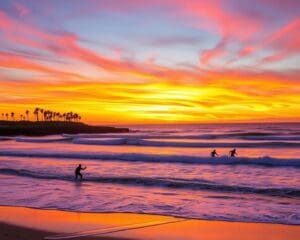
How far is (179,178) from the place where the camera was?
20.8 metres

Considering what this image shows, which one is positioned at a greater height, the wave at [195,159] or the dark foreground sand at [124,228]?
the wave at [195,159]

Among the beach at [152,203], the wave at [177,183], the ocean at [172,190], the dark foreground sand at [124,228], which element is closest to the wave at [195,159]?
the ocean at [172,190]

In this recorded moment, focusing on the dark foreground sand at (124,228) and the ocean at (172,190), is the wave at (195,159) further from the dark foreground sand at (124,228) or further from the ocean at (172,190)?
the dark foreground sand at (124,228)

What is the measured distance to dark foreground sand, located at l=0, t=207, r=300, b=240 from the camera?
9711 mm

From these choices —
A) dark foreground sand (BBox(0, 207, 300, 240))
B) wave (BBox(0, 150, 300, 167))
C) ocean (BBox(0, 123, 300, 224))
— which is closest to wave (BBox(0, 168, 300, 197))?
ocean (BBox(0, 123, 300, 224))

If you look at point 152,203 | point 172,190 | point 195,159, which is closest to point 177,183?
point 172,190

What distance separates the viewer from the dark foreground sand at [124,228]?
9.71 metres

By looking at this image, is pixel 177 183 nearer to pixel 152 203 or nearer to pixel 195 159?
pixel 152 203

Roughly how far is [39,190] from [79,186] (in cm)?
188

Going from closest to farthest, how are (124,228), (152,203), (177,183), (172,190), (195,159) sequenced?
(124,228) → (152,203) → (172,190) → (177,183) → (195,159)

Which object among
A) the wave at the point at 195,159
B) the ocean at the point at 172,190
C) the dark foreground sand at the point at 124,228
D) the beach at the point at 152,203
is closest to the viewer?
the dark foreground sand at the point at 124,228

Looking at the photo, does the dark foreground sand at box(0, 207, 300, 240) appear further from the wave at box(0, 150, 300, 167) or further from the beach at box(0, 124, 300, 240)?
the wave at box(0, 150, 300, 167)

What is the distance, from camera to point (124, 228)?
10.5 m

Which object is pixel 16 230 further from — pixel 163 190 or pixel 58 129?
pixel 58 129
